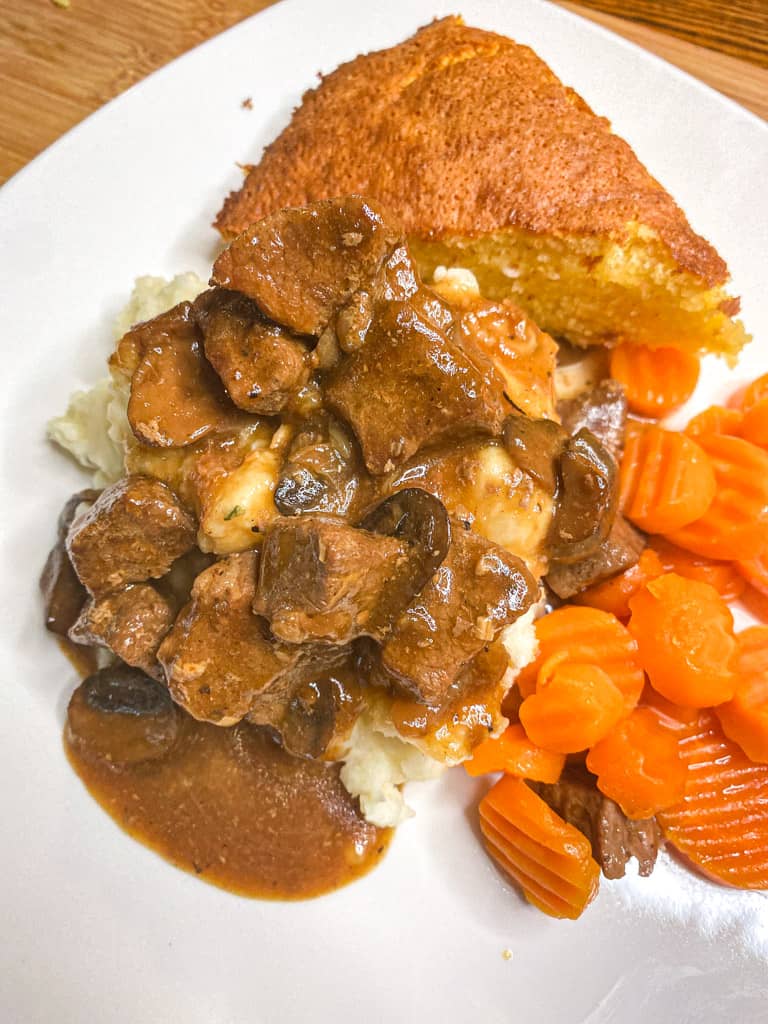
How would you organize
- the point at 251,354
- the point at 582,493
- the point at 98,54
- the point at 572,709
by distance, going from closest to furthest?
the point at 251,354 < the point at 582,493 < the point at 572,709 < the point at 98,54

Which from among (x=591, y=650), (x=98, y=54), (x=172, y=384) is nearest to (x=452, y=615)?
(x=591, y=650)

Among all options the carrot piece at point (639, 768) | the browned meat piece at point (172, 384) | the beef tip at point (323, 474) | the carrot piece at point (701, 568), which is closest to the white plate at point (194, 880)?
the carrot piece at point (639, 768)

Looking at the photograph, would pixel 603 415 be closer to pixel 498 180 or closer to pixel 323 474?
pixel 498 180

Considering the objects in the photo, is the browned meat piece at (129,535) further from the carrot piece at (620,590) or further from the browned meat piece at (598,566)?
the carrot piece at (620,590)

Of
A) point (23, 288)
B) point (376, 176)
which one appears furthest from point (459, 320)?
point (23, 288)

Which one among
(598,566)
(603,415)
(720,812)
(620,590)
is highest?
(603,415)

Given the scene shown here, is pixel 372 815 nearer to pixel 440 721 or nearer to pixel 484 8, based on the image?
pixel 440 721
